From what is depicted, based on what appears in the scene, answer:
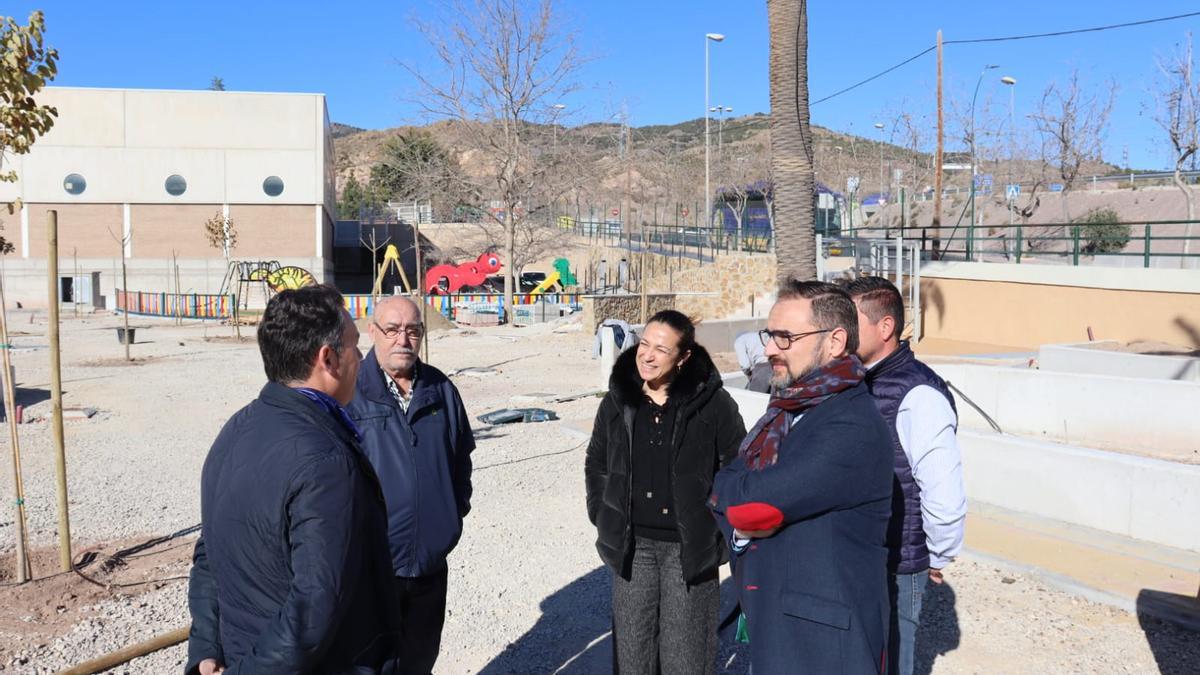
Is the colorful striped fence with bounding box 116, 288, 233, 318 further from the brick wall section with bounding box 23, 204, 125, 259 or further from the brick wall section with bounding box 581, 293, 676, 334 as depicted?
the brick wall section with bounding box 581, 293, 676, 334

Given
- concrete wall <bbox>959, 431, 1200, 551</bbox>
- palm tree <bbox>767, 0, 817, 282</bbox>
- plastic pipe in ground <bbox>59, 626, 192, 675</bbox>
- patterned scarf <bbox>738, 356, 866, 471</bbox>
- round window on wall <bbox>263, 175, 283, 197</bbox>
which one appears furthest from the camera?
round window on wall <bbox>263, 175, 283, 197</bbox>

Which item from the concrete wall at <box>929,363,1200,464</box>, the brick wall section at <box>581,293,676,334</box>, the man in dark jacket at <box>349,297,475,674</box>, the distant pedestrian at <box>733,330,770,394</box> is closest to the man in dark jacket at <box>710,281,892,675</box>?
the man in dark jacket at <box>349,297,475,674</box>

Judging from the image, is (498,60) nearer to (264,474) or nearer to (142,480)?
(142,480)

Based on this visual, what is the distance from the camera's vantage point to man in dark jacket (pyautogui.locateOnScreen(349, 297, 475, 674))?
3471mm

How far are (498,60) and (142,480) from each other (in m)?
26.0

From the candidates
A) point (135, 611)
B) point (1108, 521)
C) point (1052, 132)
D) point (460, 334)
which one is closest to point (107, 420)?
point (135, 611)

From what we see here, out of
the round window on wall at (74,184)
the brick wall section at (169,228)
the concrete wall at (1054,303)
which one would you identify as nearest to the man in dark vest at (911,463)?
the concrete wall at (1054,303)

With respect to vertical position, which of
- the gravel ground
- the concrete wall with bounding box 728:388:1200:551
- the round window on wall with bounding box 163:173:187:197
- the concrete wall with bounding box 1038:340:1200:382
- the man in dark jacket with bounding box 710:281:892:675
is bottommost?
the gravel ground

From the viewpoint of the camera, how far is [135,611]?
17.2ft

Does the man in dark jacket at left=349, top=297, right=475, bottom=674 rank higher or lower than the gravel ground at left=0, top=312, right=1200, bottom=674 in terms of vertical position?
higher

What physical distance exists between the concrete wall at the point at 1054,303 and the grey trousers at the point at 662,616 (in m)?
15.5

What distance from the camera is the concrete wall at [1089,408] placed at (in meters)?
9.46

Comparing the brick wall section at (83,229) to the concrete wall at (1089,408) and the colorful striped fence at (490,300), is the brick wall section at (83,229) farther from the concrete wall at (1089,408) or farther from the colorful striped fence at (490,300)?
the concrete wall at (1089,408)

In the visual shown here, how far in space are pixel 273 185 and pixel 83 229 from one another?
8.81 meters
